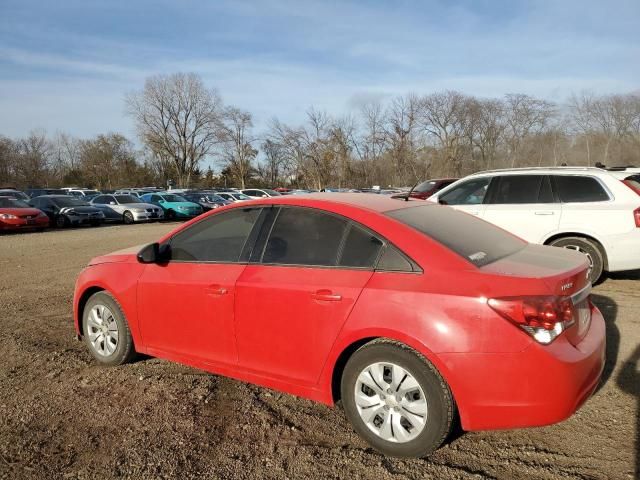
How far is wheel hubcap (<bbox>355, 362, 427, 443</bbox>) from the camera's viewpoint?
9.18 ft

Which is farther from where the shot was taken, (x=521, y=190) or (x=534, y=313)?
(x=521, y=190)

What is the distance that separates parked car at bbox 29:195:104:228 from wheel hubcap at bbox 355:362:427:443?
851 inches

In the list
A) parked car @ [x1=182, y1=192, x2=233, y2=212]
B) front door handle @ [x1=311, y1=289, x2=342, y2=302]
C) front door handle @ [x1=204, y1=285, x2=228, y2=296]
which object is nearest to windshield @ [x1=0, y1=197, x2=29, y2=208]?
parked car @ [x1=182, y1=192, x2=233, y2=212]

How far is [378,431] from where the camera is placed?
2945 millimetres

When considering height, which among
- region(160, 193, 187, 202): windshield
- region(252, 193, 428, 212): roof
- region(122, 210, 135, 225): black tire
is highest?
region(252, 193, 428, 212): roof

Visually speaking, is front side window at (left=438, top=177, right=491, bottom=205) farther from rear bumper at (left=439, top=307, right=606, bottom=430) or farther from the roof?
rear bumper at (left=439, top=307, right=606, bottom=430)

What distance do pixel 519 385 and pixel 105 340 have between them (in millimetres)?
3520

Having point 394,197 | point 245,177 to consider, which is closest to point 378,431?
point 394,197

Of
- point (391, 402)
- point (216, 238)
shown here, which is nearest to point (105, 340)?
point (216, 238)

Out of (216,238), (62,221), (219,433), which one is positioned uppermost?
(216,238)

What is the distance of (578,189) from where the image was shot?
7020 millimetres

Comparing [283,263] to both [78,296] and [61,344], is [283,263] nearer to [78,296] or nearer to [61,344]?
[78,296]

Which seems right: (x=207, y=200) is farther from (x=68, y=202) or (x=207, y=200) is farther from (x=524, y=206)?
(x=524, y=206)

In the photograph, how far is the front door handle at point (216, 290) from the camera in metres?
3.53
